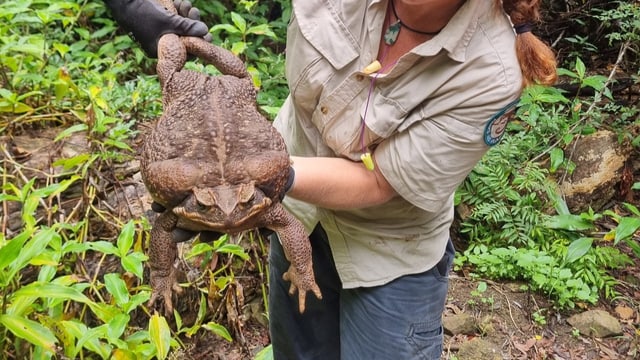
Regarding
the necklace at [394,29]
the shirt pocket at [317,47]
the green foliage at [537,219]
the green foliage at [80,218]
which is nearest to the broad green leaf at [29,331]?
the green foliage at [80,218]

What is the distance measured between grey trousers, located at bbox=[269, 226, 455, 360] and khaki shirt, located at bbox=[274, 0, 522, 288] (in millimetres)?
92

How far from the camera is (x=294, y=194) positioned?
6.03ft

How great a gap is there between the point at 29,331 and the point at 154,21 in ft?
3.94

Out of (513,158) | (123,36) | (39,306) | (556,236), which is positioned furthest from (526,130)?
(39,306)

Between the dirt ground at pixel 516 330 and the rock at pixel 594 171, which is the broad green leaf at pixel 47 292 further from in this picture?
the rock at pixel 594 171

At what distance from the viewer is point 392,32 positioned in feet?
6.26

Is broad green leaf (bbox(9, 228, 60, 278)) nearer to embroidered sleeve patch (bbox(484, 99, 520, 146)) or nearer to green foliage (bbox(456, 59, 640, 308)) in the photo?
embroidered sleeve patch (bbox(484, 99, 520, 146))

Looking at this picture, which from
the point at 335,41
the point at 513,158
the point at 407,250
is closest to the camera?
the point at 335,41

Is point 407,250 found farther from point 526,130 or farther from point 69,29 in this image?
point 69,29

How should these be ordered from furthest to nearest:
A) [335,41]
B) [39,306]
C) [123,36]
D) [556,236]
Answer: [123,36] < [556,236] < [39,306] < [335,41]

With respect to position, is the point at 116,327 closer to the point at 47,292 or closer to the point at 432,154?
the point at 47,292

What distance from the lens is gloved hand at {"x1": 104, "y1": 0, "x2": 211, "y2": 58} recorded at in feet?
6.80

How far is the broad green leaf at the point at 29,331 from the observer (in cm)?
207

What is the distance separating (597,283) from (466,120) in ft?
9.27
